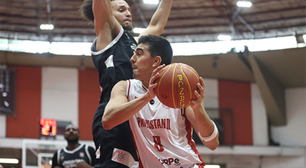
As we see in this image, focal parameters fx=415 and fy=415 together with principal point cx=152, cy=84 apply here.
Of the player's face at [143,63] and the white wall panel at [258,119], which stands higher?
the white wall panel at [258,119]

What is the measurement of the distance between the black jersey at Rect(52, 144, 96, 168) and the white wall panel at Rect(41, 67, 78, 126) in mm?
10730

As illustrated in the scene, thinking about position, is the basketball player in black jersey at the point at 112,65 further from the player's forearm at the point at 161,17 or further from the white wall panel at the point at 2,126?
the white wall panel at the point at 2,126

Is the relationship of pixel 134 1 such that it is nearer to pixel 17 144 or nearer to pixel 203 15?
pixel 203 15

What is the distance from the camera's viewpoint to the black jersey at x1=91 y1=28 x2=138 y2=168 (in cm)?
367

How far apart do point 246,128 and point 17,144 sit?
1067cm

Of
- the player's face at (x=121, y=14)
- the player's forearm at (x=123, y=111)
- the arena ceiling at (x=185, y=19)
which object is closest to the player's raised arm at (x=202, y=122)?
the player's forearm at (x=123, y=111)

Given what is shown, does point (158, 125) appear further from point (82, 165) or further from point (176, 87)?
point (82, 165)

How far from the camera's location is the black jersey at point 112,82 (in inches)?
144

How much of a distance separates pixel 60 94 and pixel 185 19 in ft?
22.0

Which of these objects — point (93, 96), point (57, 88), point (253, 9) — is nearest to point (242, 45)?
point (253, 9)

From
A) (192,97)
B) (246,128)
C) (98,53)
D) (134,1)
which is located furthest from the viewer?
(246,128)

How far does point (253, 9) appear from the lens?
17891 mm

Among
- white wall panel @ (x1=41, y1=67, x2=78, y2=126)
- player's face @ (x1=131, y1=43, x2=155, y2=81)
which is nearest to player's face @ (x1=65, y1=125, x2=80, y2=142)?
player's face @ (x1=131, y1=43, x2=155, y2=81)

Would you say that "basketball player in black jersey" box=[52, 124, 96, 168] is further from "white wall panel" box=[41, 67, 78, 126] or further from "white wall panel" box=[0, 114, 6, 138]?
"white wall panel" box=[0, 114, 6, 138]
